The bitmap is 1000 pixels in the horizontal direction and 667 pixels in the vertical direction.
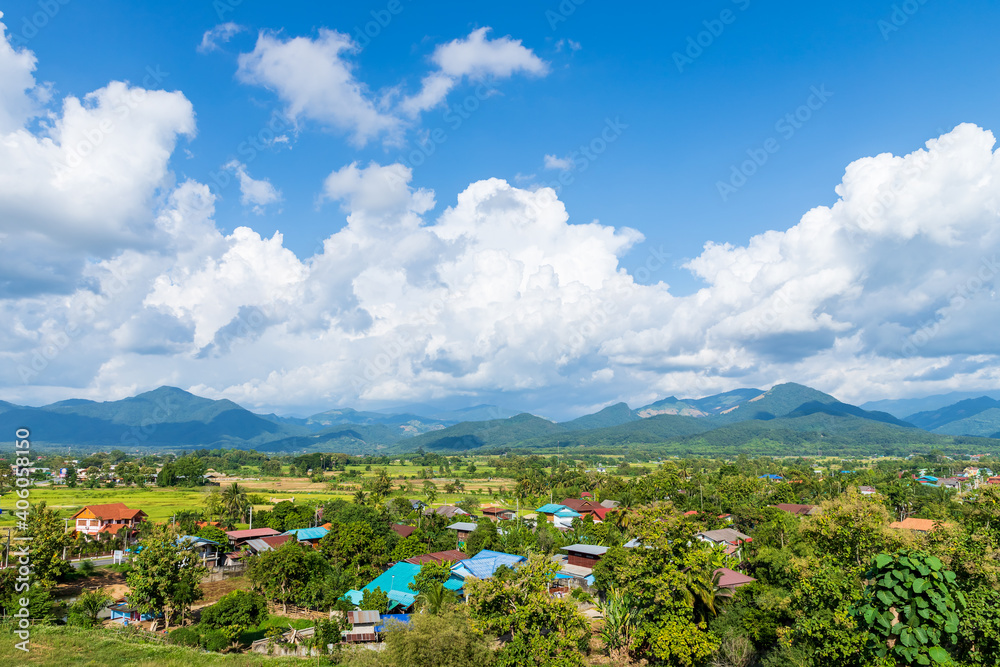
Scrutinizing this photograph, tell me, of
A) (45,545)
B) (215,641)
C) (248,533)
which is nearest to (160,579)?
(215,641)

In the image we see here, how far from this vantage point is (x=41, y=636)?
19.2m

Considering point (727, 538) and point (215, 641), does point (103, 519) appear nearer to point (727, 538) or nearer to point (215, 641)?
point (215, 641)

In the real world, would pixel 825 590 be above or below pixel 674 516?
below

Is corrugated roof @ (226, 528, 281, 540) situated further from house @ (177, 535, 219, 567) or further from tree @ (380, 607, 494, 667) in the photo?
tree @ (380, 607, 494, 667)

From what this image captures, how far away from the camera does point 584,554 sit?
39.9 m

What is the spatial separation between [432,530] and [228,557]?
1652 centimetres

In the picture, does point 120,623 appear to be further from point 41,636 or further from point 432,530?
point 432,530

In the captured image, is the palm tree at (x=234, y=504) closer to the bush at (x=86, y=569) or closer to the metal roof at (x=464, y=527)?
the bush at (x=86, y=569)

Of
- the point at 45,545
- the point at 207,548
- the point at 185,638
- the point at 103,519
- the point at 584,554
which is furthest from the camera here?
the point at 103,519

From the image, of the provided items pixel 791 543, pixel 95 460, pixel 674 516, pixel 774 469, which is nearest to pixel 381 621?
pixel 674 516

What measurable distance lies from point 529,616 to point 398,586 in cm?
1559

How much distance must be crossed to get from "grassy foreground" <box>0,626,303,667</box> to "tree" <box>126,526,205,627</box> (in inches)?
177

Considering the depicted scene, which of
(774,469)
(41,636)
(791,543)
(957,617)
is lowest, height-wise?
(774,469)

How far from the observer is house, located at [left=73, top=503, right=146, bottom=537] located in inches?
1969
